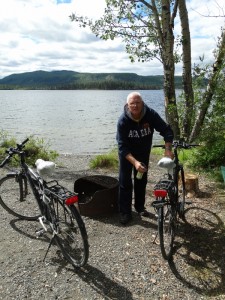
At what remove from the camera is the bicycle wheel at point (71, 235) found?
4.23 metres

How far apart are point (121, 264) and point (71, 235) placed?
2.82 feet

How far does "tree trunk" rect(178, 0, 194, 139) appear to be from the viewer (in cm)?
1085

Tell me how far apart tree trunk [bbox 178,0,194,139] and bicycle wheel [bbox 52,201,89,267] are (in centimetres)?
722

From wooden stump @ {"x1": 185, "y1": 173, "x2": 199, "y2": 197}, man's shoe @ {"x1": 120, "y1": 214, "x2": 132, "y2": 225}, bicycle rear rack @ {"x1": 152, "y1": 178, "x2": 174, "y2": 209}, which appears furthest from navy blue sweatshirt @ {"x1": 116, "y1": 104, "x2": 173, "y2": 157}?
wooden stump @ {"x1": 185, "y1": 173, "x2": 199, "y2": 197}

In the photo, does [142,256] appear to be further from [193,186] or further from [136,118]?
[193,186]

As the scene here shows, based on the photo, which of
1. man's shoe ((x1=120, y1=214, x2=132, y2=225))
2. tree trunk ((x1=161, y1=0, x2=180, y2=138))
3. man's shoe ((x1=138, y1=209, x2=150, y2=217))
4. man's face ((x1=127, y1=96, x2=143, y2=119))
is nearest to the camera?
man's face ((x1=127, y1=96, x2=143, y2=119))

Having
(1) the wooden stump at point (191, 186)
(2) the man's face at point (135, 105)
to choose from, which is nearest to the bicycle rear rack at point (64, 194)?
(2) the man's face at point (135, 105)

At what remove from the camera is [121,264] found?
4.68 metres

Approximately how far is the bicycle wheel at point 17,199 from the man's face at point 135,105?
2.41m

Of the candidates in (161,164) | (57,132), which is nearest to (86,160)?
(161,164)

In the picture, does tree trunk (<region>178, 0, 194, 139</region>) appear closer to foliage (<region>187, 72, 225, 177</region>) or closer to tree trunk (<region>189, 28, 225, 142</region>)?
tree trunk (<region>189, 28, 225, 142</region>)

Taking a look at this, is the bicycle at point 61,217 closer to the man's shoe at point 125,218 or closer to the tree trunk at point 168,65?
the man's shoe at point 125,218

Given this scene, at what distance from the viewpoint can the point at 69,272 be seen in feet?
14.7

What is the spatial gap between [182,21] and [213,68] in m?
2.63
